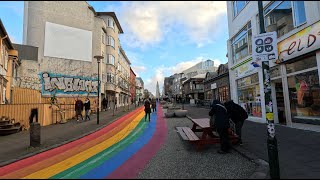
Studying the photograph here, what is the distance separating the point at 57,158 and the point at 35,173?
1513 millimetres

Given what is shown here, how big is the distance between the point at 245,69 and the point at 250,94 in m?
1.79

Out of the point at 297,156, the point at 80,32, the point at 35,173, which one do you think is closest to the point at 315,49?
the point at 297,156

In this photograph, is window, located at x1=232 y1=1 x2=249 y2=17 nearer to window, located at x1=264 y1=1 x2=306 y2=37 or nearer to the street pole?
window, located at x1=264 y1=1 x2=306 y2=37

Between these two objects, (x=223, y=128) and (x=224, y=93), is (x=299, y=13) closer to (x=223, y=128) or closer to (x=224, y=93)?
(x=223, y=128)

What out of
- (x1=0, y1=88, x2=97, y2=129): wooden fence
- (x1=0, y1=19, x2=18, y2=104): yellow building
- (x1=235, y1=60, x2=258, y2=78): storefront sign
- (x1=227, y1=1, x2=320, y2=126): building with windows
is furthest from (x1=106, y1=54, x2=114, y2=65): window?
(x1=227, y1=1, x2=320, y2=126): building with windows

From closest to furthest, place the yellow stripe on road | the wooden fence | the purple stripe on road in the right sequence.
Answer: the purple stripe on road < the yellow stripe on road < the wooden fence

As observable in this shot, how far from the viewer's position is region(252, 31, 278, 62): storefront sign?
5446 mm

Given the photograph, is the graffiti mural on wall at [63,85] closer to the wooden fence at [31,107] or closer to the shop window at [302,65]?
the wooden fence at [31,107]

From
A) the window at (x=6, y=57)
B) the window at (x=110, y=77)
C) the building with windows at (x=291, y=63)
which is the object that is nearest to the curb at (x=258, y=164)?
the building with windows at (x=291, y=63)

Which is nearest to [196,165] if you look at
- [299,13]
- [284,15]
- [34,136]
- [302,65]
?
[34,136]

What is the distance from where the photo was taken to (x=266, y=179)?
15.5 ft

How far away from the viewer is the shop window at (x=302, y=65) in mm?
10148

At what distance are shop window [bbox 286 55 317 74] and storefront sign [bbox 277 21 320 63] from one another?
1.27 ft

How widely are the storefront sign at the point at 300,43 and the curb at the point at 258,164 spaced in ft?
19.2
